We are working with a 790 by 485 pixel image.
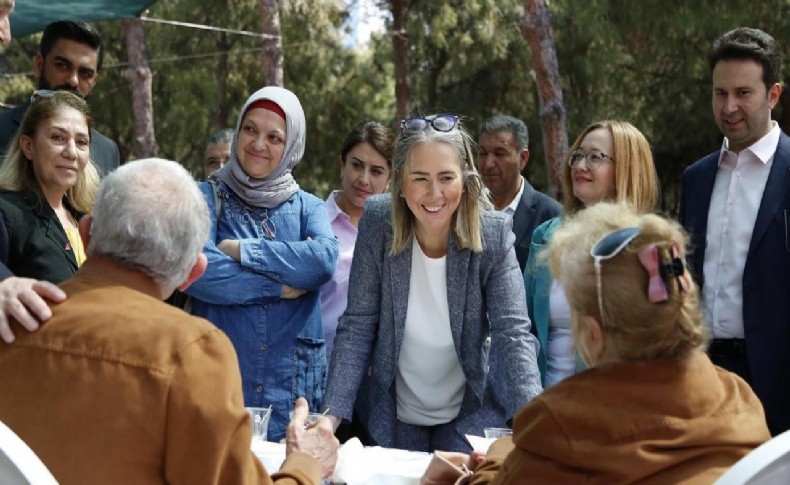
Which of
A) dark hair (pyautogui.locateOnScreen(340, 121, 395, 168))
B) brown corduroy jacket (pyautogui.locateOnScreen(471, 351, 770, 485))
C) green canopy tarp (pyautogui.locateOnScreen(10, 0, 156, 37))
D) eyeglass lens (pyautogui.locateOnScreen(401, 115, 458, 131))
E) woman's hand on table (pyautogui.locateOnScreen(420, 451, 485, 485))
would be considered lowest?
woman's hand on table (pyautogui.locateOnScreen(420, 451, 485, 485))

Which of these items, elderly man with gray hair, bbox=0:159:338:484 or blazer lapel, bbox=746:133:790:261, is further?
blazer lapel, bbox=746:133:790:261

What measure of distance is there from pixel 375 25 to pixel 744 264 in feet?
41.0

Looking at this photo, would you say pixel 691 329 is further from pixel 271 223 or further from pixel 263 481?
pixel 271 223

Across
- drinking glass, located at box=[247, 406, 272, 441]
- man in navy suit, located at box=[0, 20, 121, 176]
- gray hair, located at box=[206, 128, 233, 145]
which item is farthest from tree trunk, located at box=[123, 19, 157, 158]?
drinking glass, located at box=[247, 406, 272, 441]

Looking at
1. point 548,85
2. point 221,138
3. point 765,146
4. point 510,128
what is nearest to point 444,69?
point 548,85

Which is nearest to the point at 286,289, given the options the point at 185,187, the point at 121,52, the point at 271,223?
the point at 271,223

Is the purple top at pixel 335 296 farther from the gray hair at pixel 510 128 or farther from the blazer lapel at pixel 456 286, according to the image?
the gray hair at pixel 510 128

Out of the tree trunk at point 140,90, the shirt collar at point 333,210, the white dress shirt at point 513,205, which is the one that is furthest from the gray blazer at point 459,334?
the tree trunk at point 140,90

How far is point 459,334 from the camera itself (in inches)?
134

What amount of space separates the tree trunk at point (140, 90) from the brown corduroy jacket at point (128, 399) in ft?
44.7

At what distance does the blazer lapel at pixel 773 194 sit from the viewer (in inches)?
165

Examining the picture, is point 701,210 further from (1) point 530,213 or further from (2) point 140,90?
(2) point 140,90

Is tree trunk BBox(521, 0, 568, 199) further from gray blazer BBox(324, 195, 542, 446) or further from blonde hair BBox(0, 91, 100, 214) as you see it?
gray blazer BBox(324, 195, 542, 446)

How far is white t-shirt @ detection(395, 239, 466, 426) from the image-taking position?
3428mm
